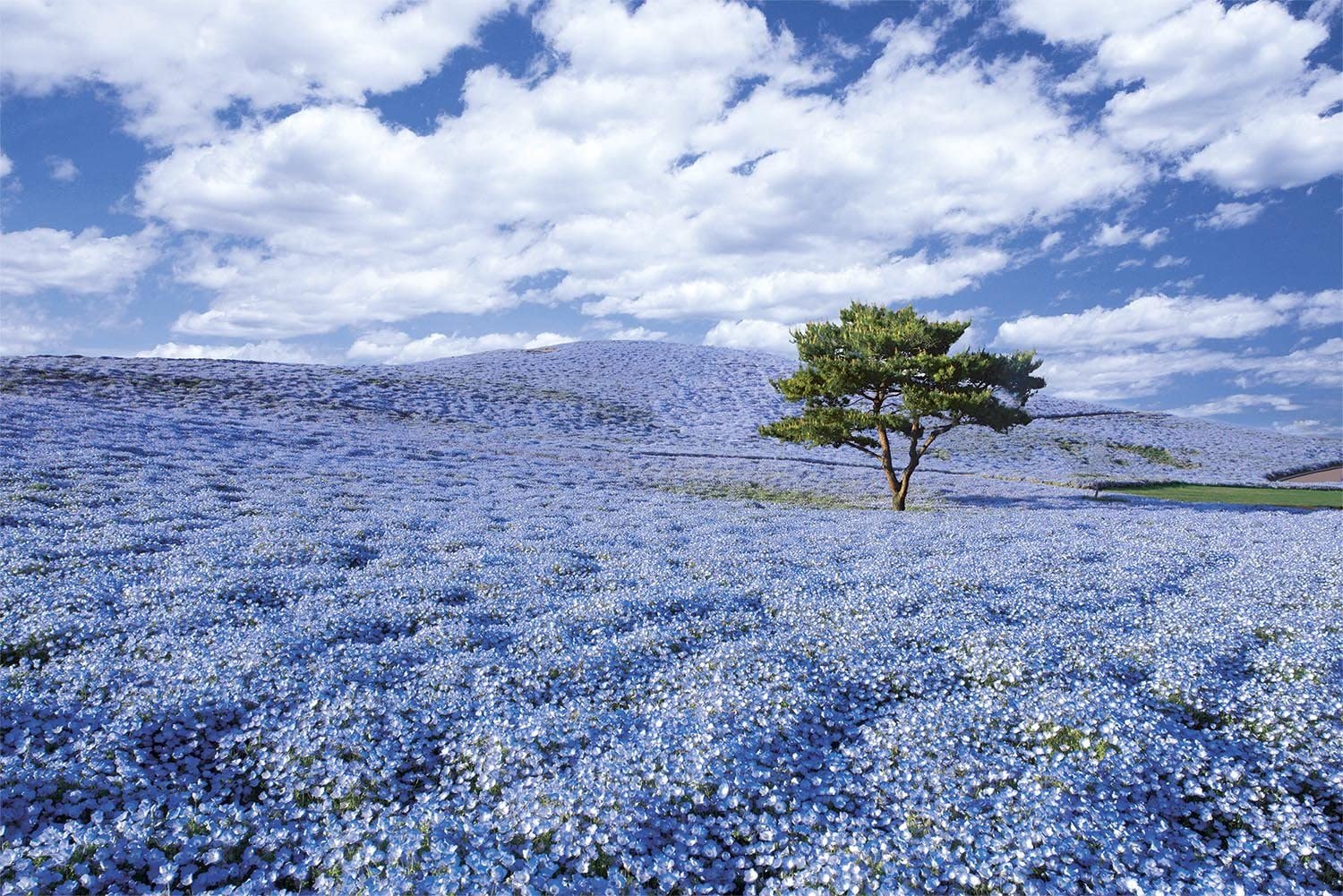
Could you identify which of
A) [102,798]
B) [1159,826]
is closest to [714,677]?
[1159,826]

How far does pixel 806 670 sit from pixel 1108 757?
3.42 m

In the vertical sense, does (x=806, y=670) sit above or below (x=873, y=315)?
below

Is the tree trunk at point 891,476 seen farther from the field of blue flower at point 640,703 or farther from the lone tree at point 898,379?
the field of blue flower at point 640,703

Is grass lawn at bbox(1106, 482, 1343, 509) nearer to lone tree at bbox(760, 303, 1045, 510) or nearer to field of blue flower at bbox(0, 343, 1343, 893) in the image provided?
lone tree at bbox(760, 303, 1045, 510)

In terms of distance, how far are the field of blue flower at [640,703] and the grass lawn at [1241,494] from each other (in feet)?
52.1

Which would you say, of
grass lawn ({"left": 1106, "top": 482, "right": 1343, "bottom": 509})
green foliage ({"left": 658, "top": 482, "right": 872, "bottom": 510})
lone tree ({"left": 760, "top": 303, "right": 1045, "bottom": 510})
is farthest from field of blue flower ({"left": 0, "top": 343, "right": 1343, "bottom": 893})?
grass lawn ({"left": 1106, "top": 482, "right": 1343, "bottom": 509})

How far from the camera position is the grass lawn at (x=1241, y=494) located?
33.1 metres

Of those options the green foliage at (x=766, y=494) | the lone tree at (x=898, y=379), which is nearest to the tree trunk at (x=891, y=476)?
the lone tree at (x=898, y=379)

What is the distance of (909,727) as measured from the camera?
27.6 ft

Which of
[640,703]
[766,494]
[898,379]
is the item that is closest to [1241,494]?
[898,379]

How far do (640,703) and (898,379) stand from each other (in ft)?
68.8

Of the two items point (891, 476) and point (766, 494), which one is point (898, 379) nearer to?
point (891, 476)

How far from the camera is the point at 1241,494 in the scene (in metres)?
36.1

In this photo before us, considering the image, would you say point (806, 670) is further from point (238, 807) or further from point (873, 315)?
point (873, 315)
